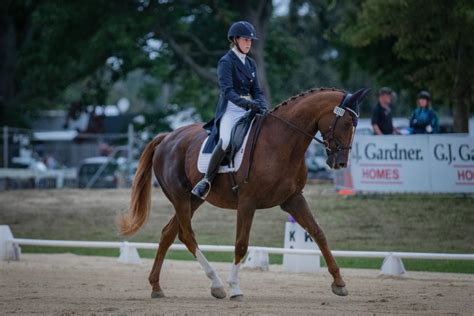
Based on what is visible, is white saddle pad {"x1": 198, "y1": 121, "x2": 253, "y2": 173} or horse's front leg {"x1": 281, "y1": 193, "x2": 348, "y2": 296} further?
white saddle pad {"x1": 198, "y1": 121, "x2": 253, "y2": 173}

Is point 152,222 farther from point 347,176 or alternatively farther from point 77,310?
point 77,310

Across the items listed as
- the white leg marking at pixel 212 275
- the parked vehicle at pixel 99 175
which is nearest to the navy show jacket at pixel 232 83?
the white leg marking at pixel 212 275

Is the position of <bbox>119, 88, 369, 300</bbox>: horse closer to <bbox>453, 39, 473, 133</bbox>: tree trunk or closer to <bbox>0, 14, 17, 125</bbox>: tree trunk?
<bbox>453, 39, 473, 133</bbox>: tree trunk

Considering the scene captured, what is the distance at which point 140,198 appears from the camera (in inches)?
438

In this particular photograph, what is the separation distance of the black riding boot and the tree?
706 centimetres

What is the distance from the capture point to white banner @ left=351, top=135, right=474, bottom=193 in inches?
626

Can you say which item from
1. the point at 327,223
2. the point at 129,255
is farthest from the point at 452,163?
the point at 129,255

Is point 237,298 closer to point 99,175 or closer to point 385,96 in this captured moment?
point 385,96

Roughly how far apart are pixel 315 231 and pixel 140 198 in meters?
2.79

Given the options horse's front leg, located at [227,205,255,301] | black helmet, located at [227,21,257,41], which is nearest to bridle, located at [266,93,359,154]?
horse's front leg, located at [227,205,255,301]

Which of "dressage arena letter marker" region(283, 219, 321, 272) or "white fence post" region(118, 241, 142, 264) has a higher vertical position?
"dressage arena letter marker" region(283, 219, 321, 272)

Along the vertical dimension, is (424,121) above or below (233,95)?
below

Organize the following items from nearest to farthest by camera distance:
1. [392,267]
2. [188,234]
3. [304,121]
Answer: [304,121] → [188,234] → [392,267]

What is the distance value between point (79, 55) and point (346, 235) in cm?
1755
